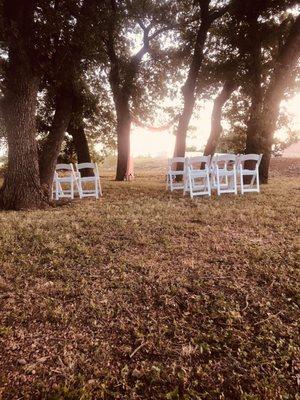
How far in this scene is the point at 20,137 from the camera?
27.2 feet

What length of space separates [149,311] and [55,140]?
8.27 metres

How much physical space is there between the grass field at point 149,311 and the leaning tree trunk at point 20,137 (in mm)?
2214

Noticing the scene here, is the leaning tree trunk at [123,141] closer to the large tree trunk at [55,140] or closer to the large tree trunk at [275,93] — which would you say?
the large tree trunk at [55,140]

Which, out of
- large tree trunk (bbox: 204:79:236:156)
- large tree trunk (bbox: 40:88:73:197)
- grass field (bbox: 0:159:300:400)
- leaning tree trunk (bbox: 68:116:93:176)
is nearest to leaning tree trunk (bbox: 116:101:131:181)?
leaning tree trunk (bbox: 68:116:93:176)

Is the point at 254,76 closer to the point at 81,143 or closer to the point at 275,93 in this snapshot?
the point at 275,93

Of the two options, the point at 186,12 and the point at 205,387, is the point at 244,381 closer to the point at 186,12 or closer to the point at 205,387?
the point at 205,387

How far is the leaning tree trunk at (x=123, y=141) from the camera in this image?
18000mm

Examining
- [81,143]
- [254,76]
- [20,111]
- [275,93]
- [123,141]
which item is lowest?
[81,143]

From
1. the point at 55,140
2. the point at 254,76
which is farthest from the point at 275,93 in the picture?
the point at 55,140

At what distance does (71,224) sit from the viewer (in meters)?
6.53

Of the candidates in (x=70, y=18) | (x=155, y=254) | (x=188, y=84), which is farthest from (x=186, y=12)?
(x=155, y=254)

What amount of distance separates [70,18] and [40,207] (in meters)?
5.96

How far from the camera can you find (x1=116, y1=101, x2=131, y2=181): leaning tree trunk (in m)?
18.0

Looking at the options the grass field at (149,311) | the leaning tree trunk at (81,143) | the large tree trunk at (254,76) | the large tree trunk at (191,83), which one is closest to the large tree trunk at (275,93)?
the large tree trunk at (254,76)
